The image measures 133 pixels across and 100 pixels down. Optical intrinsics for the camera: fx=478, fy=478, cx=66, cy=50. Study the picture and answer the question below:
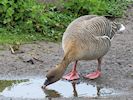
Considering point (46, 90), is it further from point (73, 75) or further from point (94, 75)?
point (94, 75)

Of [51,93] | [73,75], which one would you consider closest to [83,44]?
[73,75]

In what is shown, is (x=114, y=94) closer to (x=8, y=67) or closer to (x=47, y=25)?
(x=8, y=67)

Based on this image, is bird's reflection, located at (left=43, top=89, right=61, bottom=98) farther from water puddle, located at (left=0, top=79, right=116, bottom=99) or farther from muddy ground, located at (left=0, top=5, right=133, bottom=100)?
muddy ground, located at (left=0, top=5, right=133, bottom=100)

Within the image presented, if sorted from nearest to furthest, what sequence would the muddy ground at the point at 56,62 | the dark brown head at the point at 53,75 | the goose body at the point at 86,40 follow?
the dark brown head at the point at 53,75, the goose body at the point at 86,40, the muddy ground at the point at 56,62

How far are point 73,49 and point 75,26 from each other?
0.49 meters

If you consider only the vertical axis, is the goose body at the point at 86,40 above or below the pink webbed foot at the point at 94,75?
above

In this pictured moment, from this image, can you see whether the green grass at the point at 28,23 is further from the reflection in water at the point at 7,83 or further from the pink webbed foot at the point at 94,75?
the pink webbed foot at the point at 94,75

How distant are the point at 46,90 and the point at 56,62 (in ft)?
4.59

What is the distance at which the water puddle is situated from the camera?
7461mm

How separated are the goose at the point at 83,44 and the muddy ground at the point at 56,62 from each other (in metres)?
0.36

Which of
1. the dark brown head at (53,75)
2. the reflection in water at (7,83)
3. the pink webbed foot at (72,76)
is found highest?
the dark brown head at (53,75)

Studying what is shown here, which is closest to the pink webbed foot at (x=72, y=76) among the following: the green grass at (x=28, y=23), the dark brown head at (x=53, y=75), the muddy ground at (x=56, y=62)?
the muddy ground at (x=56, y=62)

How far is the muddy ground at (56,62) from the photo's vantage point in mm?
8086

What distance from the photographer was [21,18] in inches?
408
